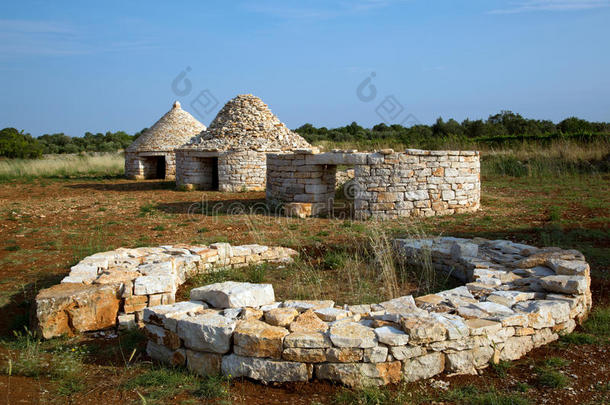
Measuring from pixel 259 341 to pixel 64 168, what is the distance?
25.6 m

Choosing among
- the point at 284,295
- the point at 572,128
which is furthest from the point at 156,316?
the point at 572,128

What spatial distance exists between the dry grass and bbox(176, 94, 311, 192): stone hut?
9.03 metres

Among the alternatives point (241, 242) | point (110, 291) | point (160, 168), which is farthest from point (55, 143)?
point (110, 291)

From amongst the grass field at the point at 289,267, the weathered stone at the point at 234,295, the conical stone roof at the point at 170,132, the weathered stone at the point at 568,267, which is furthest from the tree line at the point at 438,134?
the weathered stone at the point at 234,295

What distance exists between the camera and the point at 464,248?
20.1 feet

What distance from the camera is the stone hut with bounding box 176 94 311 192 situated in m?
16.4

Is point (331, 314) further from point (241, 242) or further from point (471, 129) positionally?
point (471, 129)

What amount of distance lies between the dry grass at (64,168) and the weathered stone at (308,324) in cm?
2285

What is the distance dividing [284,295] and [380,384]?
2235 millimetres

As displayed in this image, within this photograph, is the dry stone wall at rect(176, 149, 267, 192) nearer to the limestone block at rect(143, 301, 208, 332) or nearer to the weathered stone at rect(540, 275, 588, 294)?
the limestone block at rect(143, 301, 208, 332)

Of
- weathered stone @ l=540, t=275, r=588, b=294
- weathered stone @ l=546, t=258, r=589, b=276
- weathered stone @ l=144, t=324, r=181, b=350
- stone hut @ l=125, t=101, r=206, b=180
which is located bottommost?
weathered stone @ l=144, t=324, r=181, b=350

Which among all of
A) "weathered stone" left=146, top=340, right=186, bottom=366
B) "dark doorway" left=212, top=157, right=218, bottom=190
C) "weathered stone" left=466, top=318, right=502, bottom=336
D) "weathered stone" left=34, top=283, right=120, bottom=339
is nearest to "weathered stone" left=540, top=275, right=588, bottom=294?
"weathered stone" left=466, top=318, right=502, bottom=336

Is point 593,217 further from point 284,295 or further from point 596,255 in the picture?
point 284,295

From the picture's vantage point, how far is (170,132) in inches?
883
